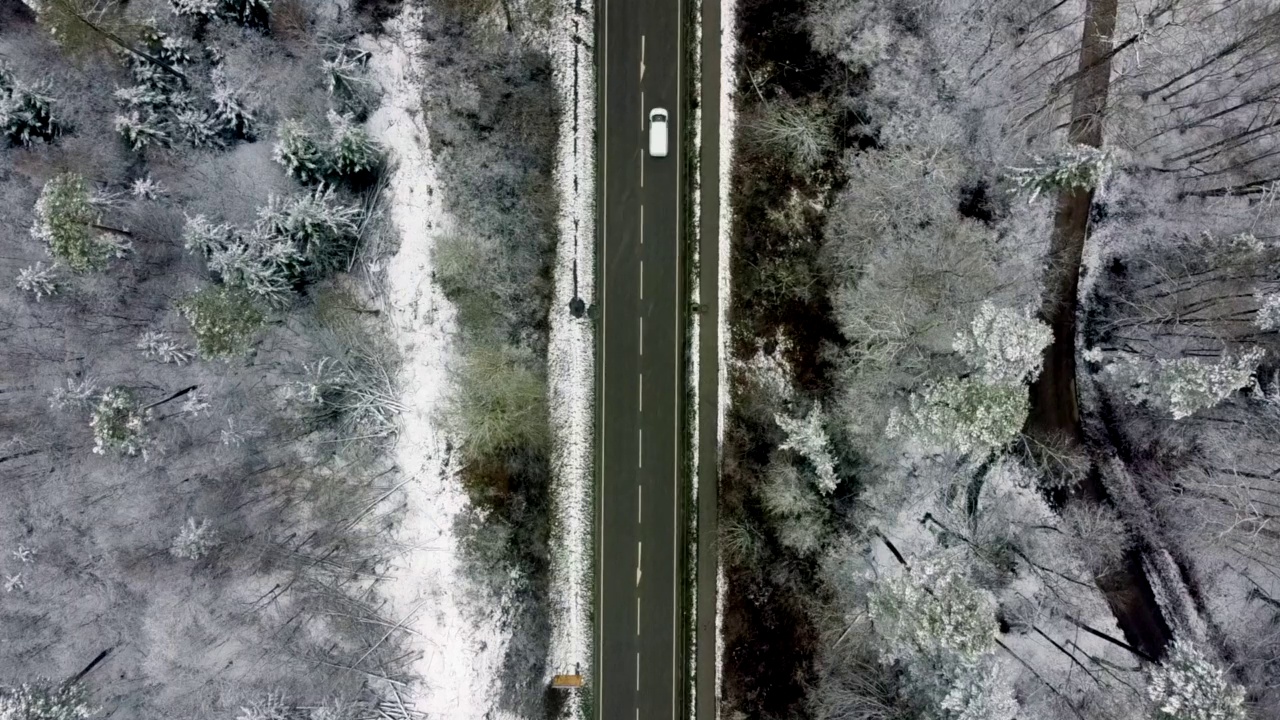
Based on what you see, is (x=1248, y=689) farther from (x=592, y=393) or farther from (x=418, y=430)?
(x=418, y=430)

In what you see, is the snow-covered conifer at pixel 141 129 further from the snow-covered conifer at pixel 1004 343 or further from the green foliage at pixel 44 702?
the snow-covered conifer at pixel 1004 343

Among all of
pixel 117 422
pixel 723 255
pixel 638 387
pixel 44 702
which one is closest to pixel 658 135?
pixel 723 255

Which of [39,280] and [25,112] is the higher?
[25,112]

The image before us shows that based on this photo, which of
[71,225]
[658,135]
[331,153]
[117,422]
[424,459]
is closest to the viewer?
[71,225]

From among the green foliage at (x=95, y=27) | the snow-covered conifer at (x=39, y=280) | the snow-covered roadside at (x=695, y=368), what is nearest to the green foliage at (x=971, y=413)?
the snow-covered roadside at (x=695, y=368)

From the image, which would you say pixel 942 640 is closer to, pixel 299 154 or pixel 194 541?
pixel 194 541
